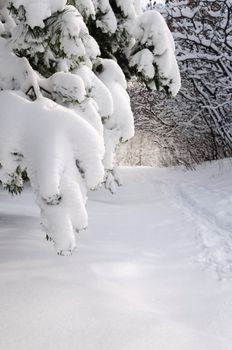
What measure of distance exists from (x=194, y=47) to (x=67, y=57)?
29.9ft

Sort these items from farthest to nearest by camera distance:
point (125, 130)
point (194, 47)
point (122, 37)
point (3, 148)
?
point (194, 47)
point (122, 37)
point (125, 130)
point (3, 148)

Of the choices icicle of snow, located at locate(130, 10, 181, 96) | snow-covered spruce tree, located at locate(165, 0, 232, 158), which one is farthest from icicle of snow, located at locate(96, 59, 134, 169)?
snow-covered spruce tree, located at locate(165, 0, 232, 158)

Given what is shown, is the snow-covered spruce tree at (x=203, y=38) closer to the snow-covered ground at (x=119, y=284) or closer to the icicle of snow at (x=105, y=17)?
the snow-covered ground at (x=119, y=284)

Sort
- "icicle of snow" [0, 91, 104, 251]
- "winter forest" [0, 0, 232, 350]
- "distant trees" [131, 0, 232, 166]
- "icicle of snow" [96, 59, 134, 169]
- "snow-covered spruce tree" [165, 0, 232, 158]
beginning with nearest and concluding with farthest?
"icicle of snow" [0, 91, 104, 251]
"winter forest" [0, 0, 232, 350]
"icicle of snow" [96, 59, 134, 169]
"snow-covered spruce tree" [165, 0, 232, 158]
"distant trees" [131, 0, 232, 166]

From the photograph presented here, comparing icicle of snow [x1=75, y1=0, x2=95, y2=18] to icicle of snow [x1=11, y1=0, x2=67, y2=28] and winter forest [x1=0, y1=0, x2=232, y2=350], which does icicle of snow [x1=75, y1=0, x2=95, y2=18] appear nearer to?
winter forest [x1=0, y1=0, x2=232, y2=350]

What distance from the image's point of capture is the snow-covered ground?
2979mm

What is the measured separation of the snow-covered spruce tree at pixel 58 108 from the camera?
2750 mm

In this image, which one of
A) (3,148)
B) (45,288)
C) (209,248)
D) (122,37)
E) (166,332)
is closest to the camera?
(3,148)

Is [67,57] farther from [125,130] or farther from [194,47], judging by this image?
[194,47]

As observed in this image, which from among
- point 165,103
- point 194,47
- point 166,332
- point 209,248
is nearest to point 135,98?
point 165,103

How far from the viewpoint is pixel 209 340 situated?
310 cm

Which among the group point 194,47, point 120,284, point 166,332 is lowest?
point 120,284

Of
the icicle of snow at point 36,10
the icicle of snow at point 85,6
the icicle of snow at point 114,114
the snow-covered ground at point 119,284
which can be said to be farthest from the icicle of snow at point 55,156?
the icicle of snow at point 85,6

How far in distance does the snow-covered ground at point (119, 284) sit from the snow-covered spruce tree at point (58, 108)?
654 millimetres
